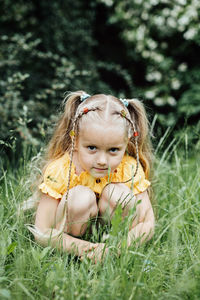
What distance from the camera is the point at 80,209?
5.72 feet

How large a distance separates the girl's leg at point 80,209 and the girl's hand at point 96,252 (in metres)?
0.13

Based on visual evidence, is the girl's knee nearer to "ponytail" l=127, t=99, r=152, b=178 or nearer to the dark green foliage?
"ponytail" l=127, t=99, r=152, b=178

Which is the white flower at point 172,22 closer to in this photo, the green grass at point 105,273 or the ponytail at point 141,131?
the ponytail at point 141,131

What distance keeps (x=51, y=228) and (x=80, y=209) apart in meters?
0.16

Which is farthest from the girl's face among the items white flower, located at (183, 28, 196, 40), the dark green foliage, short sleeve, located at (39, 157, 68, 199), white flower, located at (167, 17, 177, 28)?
white flower, located at (167, 17, 177, 28)

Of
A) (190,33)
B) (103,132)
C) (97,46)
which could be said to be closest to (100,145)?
(103,132)

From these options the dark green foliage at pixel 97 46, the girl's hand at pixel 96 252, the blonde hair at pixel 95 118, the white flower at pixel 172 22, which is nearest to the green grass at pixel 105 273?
the girl's hand at pixel 96 252

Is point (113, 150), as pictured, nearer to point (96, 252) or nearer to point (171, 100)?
point (96, 252)

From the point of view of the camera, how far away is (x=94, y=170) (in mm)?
1758

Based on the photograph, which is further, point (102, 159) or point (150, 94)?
point (150, 94)

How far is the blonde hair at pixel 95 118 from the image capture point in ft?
5.78

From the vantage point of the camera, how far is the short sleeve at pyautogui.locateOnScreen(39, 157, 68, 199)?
1812 mm

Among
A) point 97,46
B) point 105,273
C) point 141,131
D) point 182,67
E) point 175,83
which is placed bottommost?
point 105,273

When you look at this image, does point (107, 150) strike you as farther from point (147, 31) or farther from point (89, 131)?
point (147, 31)
